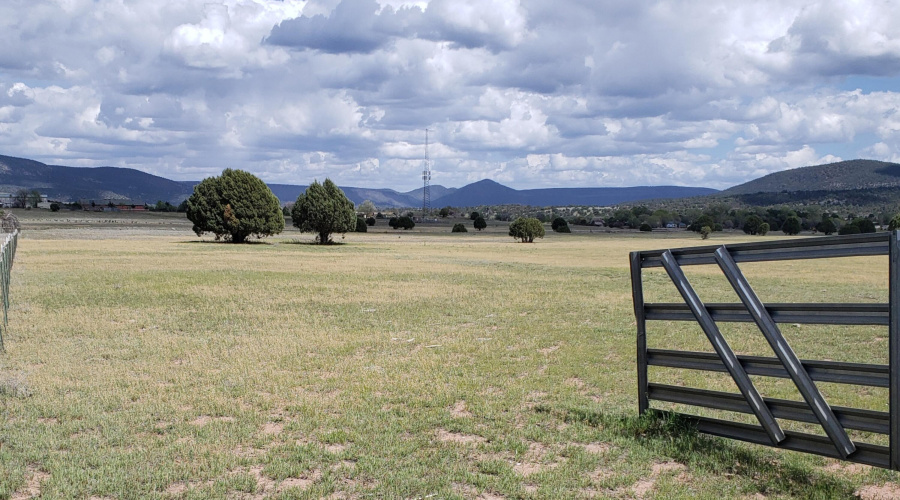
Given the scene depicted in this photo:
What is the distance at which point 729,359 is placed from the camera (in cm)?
692

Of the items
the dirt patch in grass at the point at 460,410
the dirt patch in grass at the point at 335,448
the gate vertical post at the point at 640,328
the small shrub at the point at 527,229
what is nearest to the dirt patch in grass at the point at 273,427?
the dirt patch in grass at the point at 335,448

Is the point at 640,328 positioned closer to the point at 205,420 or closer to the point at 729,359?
the point at 729,359

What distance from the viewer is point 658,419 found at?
796 cm

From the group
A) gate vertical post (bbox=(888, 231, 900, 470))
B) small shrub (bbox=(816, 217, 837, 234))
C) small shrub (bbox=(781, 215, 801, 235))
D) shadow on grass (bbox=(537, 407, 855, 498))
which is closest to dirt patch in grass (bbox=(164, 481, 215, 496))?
shadow on grass (bbox=(537, 407, 855, 498))

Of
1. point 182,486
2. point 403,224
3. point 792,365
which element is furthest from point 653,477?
point 403,224

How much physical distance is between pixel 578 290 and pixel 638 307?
18.0 m

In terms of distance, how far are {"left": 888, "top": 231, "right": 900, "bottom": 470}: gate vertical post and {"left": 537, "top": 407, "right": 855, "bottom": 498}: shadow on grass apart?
602 mm

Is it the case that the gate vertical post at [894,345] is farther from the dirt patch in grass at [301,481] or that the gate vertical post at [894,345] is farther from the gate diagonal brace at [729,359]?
the dirt patch in grass at [301,481]

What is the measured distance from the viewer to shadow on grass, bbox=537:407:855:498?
20.5ft

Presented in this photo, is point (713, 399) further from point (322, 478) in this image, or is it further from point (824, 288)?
point (824, 288)

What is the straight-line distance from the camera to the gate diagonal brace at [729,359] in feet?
21.9

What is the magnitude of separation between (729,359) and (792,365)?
2.30 ft

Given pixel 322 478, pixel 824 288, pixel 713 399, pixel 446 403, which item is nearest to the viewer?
pixel 322 478

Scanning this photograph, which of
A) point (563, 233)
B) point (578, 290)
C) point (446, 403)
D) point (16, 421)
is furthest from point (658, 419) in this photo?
point (563, 233)
